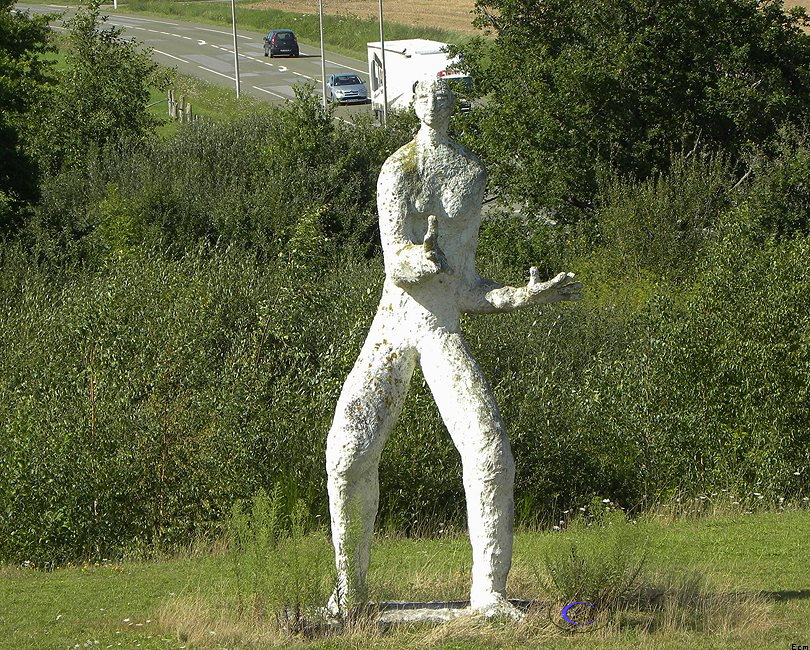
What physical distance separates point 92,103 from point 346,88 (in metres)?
15.9

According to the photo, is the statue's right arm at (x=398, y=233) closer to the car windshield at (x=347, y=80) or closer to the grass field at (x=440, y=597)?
the grass field at (x=440, y=597)

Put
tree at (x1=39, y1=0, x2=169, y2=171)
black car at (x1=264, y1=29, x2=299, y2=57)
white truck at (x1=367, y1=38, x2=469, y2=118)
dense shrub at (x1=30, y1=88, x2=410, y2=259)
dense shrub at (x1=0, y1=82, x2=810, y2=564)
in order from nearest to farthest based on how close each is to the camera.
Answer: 1. dense shrub at (x1=0, y1=82, x2=810, y2=564)
2. dense shrub at (x1=30, y1=88, x2=410, y2=259)
3. tree at (x1=39, y1=0, x2=169, y2=171)
4. white truck at (x1=367, y1=38, x2=469, y2=118)
5. black car at (x1=264, y1=29, x2=299, y2=57)

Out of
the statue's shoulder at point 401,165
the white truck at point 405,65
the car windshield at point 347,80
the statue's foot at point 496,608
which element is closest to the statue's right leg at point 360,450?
the statue's foot at point 496,608

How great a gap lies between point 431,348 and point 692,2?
84.2 ft

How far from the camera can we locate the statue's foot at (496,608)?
988 cm

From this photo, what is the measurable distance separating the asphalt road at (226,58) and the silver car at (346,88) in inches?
19.7

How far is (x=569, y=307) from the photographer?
24109 millimetres

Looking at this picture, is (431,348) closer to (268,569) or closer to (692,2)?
(268,569)

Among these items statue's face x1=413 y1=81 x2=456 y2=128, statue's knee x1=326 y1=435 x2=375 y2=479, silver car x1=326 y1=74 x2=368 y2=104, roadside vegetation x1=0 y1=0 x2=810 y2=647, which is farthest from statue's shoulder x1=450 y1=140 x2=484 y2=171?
silver car x1=326 y1=74 x2=368 y2=104

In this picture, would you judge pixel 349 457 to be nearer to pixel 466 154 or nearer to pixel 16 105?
pixel 466 154

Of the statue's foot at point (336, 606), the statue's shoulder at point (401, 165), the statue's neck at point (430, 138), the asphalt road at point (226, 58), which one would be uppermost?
the statue's neck at point (430, 138)

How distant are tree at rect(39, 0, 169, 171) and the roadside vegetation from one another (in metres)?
9.47

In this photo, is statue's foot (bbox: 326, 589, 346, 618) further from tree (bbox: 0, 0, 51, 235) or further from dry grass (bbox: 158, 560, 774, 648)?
tree (bbox: 0, 0, 51, 235)

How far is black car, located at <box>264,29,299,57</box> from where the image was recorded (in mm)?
70438
